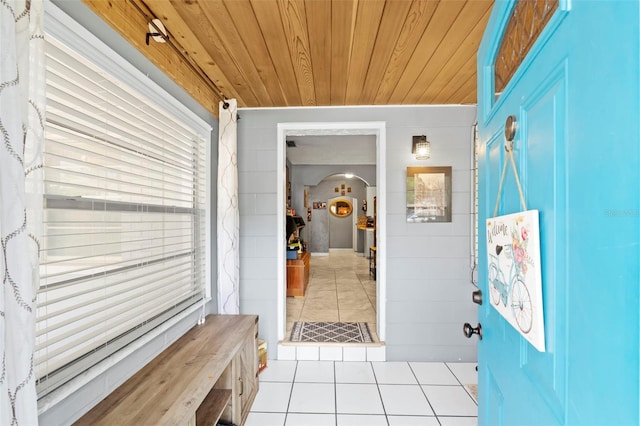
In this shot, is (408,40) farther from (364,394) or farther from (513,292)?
(364,394)

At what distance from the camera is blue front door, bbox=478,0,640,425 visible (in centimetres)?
39

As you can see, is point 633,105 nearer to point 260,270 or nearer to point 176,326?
point 176,326

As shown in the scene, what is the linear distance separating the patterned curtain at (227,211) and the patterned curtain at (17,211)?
152 centimetres

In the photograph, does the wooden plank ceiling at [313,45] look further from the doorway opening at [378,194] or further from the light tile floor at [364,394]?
the light tile floor at [364,394]

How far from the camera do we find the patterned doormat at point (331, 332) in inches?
110

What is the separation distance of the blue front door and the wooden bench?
50.0 inches

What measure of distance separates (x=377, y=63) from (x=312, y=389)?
2.45 meters

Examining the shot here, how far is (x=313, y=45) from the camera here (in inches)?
67.1

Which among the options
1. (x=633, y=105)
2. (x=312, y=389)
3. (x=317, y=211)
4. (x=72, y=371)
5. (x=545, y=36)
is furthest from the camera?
(x=317, y=211)

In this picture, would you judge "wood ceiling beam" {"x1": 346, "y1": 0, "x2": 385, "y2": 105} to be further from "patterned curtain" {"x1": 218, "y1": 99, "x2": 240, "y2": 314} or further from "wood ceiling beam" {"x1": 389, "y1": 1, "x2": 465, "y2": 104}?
"patterned curtain" {"x1": 218, "y1": 99, "x2": 240, "y2": 314}

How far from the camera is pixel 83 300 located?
3.79 feet

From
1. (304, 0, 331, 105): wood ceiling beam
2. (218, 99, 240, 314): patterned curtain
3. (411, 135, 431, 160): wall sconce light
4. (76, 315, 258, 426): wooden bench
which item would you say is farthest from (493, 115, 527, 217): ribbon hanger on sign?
(218, 99, 240, 314): patterned curtain

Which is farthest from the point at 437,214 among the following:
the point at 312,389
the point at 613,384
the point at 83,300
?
the point at 83,300

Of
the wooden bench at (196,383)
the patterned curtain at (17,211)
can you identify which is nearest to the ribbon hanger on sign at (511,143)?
the patterned curtain at (17,211)
